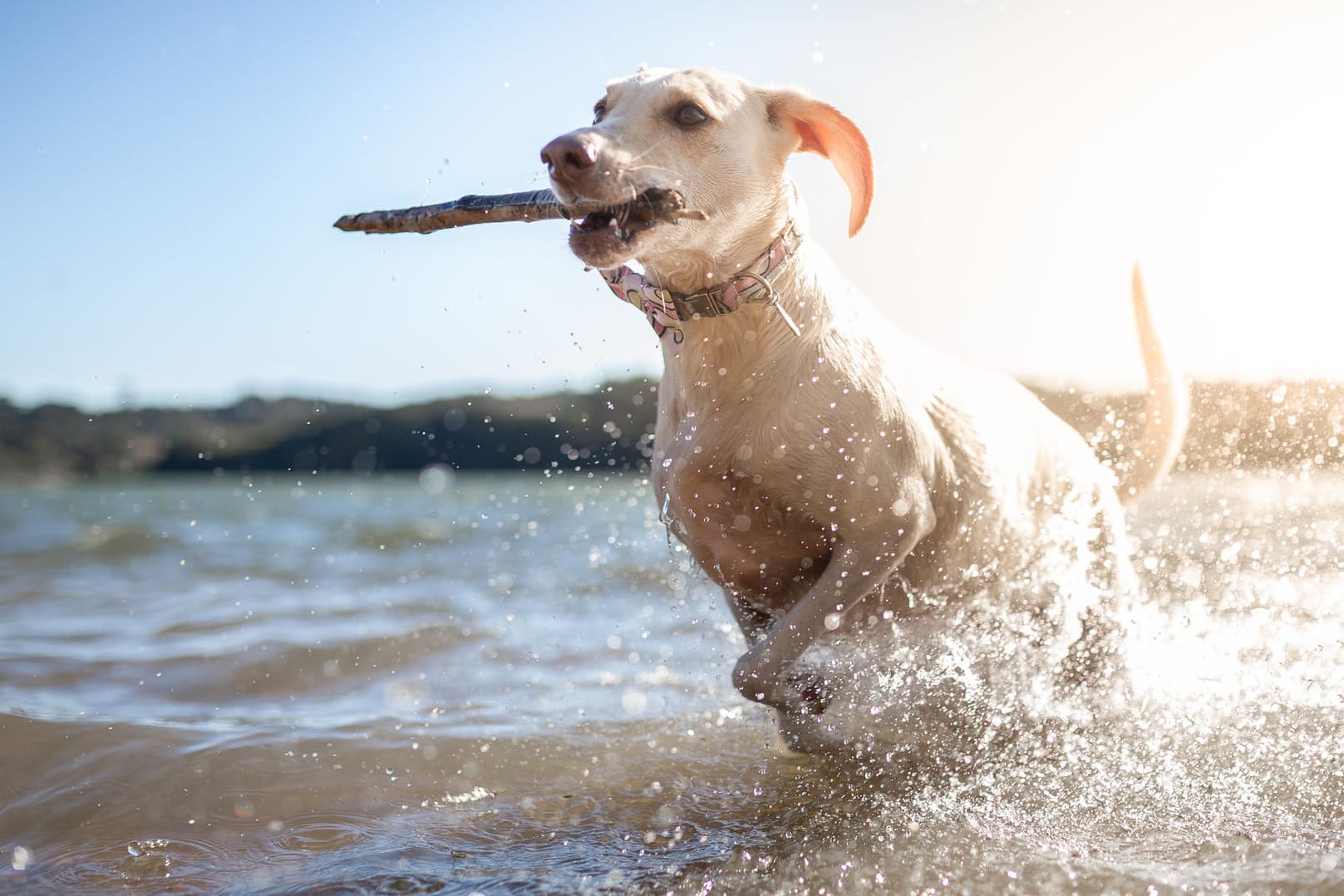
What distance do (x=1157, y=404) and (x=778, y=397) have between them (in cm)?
204

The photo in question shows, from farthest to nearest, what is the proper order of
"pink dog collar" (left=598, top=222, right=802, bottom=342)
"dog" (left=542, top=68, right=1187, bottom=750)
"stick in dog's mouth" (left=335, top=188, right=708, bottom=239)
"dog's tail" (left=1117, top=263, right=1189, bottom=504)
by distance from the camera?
"dog's tail" (left=1117, top=263, right=1189, bottom=504), "pink dog collar" (left=598, top=222, right=802, bottom=342), "dog" (left=542, top=68, right=1187, bottom=750), "stick in dog's mouth" (left=335, top=188, right=708, bottom=239)

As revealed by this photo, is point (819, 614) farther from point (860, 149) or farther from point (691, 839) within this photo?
point (860, 149)

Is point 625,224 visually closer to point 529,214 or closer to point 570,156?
point 570,156

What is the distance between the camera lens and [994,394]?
376 centimetres

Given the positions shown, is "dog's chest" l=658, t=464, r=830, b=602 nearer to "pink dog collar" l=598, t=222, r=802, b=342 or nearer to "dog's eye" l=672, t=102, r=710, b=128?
"pink dog collar" l=598, t=222, r=802, b=342

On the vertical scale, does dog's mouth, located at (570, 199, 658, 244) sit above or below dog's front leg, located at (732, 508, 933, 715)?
above

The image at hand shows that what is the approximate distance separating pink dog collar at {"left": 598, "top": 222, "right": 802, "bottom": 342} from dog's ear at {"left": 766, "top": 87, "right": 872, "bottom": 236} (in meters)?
0.21

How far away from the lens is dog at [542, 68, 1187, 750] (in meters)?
2.82

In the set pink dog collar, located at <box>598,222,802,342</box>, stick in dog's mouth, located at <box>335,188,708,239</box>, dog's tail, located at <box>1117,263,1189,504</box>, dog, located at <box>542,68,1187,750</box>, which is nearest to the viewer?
stick in dog's mouth, located at <box>335,188,708,239</box>

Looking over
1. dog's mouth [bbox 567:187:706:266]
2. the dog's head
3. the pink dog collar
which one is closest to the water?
the pink dog collar

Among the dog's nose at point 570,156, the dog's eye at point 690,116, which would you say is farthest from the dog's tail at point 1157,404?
the dog's nose at point 570,156

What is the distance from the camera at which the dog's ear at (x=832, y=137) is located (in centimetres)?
297

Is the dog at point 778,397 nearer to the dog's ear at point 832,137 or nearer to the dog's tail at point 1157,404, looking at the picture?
the dog's ear at point 832,137

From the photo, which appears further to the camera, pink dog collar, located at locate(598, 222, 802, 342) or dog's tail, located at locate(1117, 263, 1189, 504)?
dog's tail, located at locate(1117, 263, 1189, 504)
